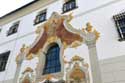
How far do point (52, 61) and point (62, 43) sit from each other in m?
1.19

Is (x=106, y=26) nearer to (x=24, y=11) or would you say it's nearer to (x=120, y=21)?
(x=120, y=21)

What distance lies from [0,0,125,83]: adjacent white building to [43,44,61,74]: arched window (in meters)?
0.06

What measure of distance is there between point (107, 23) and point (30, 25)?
238 inches

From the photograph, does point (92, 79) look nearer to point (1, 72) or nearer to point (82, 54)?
point (82, 54)

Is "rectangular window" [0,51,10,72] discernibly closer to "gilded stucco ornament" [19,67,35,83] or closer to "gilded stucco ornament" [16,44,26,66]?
"gilded stucco ornament" [16,44,26,66]

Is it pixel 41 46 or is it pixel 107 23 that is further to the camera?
pixel 41 46

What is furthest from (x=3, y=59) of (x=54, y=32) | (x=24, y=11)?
(x=54, y=32)

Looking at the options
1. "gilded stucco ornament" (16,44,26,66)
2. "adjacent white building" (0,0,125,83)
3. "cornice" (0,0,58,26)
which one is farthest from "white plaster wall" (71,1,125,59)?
"cornice" (0,0,58,26)

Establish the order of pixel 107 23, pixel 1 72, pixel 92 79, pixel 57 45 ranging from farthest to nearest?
pixel 1 72 < pixel 57 45 < pixel 107 23 < pixel 92 79

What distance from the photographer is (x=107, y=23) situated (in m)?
6.86

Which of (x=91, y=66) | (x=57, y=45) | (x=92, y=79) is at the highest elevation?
(x=57, y=45)

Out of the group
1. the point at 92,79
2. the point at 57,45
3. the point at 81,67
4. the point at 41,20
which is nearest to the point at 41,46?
the point at 57,45

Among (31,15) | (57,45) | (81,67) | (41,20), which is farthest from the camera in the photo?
(31,15)

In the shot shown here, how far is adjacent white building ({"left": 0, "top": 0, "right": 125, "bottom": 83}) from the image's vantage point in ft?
19.6
